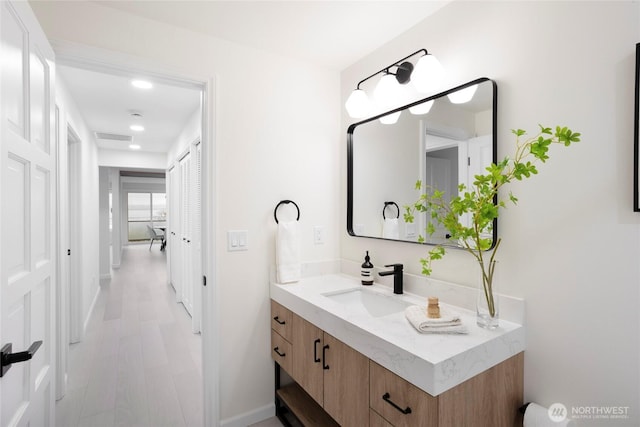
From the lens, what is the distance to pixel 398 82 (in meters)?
1.77

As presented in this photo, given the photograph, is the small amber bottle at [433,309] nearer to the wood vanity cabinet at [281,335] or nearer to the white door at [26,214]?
the wood vanity cabinet at [281,335]

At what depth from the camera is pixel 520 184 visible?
4.21 feet

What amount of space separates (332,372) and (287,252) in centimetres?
74

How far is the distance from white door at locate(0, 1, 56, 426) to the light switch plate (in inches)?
31.1

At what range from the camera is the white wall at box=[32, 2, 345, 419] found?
1.79 m

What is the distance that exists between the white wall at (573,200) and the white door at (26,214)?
1.67m

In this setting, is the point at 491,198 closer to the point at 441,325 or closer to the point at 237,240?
the point at 441,325

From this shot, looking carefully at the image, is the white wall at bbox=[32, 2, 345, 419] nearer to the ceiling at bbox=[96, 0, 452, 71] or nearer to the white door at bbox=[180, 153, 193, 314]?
the ceiling at bbox=[96, 0, 452, 71]

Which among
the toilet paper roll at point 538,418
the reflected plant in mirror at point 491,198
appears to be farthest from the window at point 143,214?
the toilet paper roll at point 538,418

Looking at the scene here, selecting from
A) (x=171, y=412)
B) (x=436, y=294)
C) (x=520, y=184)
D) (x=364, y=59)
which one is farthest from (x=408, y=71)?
(x=171, y=412)

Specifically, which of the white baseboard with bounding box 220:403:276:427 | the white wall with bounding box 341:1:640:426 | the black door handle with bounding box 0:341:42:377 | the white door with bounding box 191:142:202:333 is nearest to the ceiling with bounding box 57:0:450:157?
the white wall with bounding box 341:1:640:426

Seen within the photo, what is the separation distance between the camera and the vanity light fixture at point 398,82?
1.51 m

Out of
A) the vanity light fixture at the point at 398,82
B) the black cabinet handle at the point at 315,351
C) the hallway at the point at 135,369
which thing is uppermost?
the vanity light fixture at the point at 398,82

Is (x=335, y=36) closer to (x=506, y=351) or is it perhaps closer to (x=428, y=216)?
(x=428, y=216)
